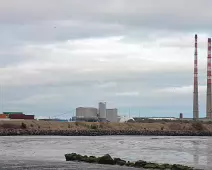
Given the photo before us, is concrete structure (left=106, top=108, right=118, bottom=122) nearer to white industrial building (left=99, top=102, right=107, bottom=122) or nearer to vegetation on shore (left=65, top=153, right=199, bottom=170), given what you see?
white industrial building (left=99, top=102, right=107, bottom=122)

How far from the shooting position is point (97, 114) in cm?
19150

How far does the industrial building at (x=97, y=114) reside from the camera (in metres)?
187

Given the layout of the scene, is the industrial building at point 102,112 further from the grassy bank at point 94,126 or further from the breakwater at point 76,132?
the breakwater at point 76,132

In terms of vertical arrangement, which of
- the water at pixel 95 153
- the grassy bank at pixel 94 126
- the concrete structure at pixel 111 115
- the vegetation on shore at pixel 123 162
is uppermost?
the concrete structure at pixel 111 115

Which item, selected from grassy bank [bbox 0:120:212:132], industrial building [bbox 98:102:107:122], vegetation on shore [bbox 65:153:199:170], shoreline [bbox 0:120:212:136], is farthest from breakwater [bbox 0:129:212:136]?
vegetation on shore [bbox 65:153:199:170]

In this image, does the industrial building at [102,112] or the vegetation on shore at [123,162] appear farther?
the industrial building at [102,112]

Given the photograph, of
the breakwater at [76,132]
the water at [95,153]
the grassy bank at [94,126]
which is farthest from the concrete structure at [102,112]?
the water at [95,153]

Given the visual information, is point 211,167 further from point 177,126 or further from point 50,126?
point 177,126

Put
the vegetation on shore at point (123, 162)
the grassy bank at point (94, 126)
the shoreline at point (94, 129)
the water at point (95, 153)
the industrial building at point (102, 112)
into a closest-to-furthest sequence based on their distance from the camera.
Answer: the vegetation on shore at point (123, 162)
the water at point (95, 153)
the shoreline at point (94, 129)
the grassy bank at point (94, 126)
the industrial building at point (102, 112)

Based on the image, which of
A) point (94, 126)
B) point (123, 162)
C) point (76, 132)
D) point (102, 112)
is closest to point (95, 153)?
point (123, 162)

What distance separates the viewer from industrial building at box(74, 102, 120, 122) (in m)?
187

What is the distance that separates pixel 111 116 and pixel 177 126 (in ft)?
85.9

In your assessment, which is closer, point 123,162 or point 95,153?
point 123,162

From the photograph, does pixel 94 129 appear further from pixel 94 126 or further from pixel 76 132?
pixel 76 132
